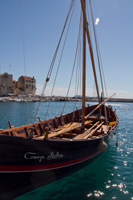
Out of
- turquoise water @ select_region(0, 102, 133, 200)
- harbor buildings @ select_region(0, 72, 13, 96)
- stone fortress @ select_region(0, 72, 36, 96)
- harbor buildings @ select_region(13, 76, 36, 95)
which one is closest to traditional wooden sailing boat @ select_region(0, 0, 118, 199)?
turquoise water @ select_region(0, 102, 133, 200)

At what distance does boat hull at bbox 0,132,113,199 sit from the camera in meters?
5.31

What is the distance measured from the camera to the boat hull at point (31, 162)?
5312 millimetres

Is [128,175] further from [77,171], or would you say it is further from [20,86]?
[20,86]

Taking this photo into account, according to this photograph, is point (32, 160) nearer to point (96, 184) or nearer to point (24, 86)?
point (96, 184)

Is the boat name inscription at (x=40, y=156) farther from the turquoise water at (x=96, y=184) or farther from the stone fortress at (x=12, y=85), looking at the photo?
the stone fortress at (x=12, y=85)

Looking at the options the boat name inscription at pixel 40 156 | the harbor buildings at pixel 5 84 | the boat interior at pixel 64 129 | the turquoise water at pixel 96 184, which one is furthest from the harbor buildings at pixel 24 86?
the boat name inscription at pixel 40 156

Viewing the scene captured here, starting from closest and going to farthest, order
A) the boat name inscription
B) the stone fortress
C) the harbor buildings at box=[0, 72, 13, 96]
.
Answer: the boat name inscription < the harbor buildings at box=[0, 72, 13, 96] < the stone fortress

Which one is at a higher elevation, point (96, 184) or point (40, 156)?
point (40, 156)

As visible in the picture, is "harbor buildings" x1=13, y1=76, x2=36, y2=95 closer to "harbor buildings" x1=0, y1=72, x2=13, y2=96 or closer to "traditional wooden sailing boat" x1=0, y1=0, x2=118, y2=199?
"harbor buildings" x1=0, y1=72, x2=13, y2=96

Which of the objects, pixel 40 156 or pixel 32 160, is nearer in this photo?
pixel 32 160

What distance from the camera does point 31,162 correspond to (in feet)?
18.8

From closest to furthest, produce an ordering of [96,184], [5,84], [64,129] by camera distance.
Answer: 1. [96,184]
2. [64,129]
3. [5,84]

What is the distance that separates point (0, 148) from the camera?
5.15 meters

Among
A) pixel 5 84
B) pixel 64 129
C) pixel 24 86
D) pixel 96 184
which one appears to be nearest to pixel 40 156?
pixel 96 184
